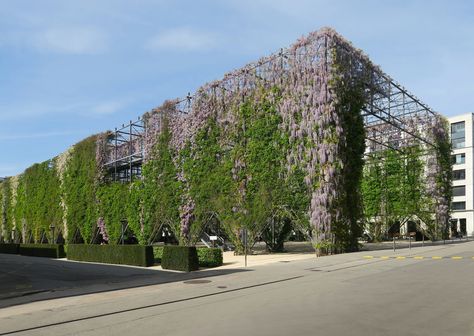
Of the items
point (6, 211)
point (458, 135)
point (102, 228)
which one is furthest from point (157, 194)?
point (458, 135)

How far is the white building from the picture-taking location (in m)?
75.9

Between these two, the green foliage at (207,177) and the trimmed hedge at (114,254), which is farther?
the green foliage at (207,177)

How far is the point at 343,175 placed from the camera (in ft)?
90.1

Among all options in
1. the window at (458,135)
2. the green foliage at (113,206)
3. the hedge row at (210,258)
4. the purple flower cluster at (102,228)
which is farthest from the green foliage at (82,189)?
the window at (458,135)

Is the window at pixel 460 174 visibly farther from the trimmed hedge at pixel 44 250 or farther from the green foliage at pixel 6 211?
the green foliage at pixel 6 211

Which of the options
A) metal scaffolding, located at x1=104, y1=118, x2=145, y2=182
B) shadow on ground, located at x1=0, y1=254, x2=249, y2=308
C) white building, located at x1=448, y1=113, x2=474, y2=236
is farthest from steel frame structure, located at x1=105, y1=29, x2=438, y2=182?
white building, located at x1=448, y1=113, x2=474, y2=236

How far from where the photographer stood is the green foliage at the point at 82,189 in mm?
45438

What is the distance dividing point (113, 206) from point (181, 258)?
74.9ft

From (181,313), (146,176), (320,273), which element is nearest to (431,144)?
(146,176)

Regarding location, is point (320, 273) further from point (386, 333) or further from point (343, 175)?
point (343, 175)

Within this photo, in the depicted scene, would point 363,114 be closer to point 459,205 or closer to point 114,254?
point 114,254

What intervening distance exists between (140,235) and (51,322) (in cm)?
2966

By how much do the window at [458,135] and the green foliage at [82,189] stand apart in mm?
60473

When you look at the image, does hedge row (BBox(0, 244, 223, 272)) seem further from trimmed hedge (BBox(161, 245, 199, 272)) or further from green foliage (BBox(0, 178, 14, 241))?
green foliage (BBox(0, 178, 14, 241))
